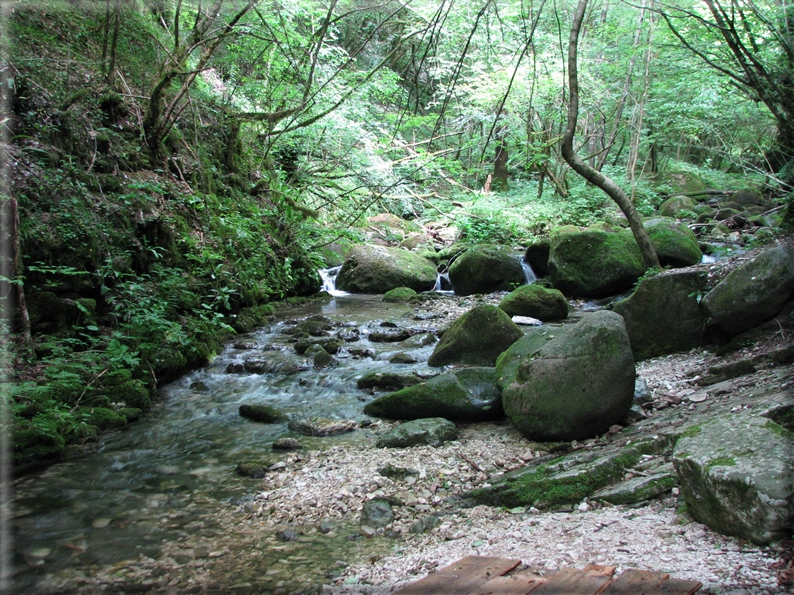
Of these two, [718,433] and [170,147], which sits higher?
[170,147]

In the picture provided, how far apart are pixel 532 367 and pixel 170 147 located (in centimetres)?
745

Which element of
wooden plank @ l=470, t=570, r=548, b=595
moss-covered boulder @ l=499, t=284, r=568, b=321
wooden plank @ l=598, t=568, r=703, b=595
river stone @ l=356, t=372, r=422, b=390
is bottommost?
river stone @ l=356, t=372, r=422, b=390

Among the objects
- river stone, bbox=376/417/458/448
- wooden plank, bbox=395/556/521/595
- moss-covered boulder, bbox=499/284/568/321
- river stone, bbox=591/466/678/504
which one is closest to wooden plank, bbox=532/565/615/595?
wooden plank, bbox=395/556/521/595

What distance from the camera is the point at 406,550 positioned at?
2.89 meters

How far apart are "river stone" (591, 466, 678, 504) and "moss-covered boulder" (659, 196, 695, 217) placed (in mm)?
15000

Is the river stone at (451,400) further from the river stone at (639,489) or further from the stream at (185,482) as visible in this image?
the river stone at (639,489)

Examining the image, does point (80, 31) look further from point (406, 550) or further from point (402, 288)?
point (406, 550)

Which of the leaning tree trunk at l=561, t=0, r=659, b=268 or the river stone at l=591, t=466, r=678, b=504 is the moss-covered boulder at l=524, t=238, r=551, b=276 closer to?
the leaning tree trunk at l=561, t=0, r=659, b=268

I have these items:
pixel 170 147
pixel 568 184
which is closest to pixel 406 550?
pixel 170 147

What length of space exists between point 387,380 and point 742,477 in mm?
4175

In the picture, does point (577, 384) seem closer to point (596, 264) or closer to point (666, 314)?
point (666, 314)

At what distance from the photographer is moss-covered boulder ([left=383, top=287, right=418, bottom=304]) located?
11.9 metres

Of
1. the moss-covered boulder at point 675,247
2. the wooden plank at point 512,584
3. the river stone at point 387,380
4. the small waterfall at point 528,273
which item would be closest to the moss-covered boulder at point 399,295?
the small waterfall at point 528,273

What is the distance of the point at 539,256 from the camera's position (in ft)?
41.3
